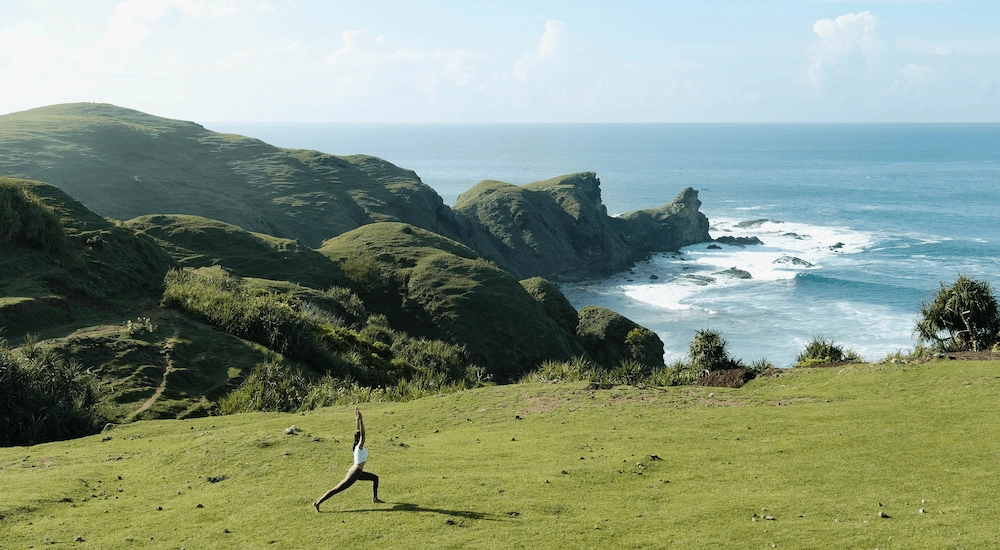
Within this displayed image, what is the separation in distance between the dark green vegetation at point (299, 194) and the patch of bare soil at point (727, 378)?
72.1m

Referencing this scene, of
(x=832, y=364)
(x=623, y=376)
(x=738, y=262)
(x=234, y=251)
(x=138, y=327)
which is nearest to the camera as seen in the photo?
(x=832, y=364)

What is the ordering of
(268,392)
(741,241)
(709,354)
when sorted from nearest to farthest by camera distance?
(268,392), (709,354), (741,241)

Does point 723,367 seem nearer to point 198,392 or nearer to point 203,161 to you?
point 198,392

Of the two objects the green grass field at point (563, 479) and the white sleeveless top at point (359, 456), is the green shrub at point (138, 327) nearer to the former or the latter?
the green grass field at point (563, 479)

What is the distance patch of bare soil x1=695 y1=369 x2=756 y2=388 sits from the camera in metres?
25.1

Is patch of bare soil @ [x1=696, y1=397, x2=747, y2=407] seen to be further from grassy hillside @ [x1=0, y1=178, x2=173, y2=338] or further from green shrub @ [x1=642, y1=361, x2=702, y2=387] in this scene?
grassy hillside @ [x1=0, y1=178, x2=173, y2=338]

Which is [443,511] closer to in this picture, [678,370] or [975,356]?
[678,370]

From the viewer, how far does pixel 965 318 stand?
91.4 feet

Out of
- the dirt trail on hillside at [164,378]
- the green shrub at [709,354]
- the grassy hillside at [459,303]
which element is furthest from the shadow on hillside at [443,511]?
the grassy hillside at [459,303]

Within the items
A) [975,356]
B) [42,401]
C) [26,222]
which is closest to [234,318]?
[26,222]

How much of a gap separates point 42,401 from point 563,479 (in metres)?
15.7

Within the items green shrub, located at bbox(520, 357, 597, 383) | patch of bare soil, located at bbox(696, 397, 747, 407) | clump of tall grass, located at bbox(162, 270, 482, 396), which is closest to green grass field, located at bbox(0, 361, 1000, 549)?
patch of bare soil, located at bbox(696, 397, 747, 407)

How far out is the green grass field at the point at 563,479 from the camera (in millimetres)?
10609

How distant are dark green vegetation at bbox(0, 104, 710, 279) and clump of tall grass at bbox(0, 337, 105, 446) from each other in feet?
223
